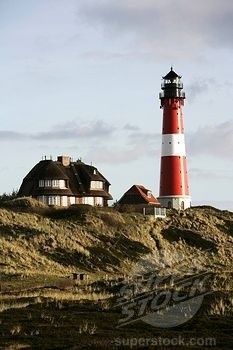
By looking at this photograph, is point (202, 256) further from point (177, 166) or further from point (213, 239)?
point (177, 166)

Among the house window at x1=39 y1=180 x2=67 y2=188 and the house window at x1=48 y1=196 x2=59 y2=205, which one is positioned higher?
the house window at x1=39 y1=180 x2=67 y2=188

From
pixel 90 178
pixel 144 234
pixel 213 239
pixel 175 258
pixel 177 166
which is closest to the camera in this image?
pixel 175 258

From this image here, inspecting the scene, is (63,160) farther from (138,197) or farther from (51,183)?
(138,197)

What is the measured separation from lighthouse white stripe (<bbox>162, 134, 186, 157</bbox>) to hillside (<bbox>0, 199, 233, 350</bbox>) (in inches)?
259

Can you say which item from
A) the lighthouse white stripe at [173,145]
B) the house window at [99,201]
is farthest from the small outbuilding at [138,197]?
the lighthouse white stripe at [173,145]

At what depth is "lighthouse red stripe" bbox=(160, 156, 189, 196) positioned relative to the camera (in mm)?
76000

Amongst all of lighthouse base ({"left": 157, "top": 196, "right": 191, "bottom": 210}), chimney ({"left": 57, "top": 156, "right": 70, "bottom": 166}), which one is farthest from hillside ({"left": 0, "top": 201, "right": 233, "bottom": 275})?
chimney ({"left": 57, "top": 156, "right": 70, "bottom": 166})

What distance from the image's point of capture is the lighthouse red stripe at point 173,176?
76.0m

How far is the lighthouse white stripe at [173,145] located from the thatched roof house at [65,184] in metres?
11.0

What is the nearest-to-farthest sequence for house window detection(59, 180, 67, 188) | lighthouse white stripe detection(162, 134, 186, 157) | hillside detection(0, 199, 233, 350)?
hillside detection(0, 199, 233, 350) < lighthouse white stripe detection(162, 134, 186, 157) < house window detection(59, 180, 67, 188)

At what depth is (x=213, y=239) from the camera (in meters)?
71.3

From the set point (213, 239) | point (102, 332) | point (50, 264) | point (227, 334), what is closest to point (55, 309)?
point (102, 332)

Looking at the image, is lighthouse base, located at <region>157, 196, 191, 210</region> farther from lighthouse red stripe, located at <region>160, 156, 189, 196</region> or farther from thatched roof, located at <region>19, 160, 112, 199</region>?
thatched roof, located at <region>19, 160, 112, 199</region>

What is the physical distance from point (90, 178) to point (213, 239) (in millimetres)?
18558
